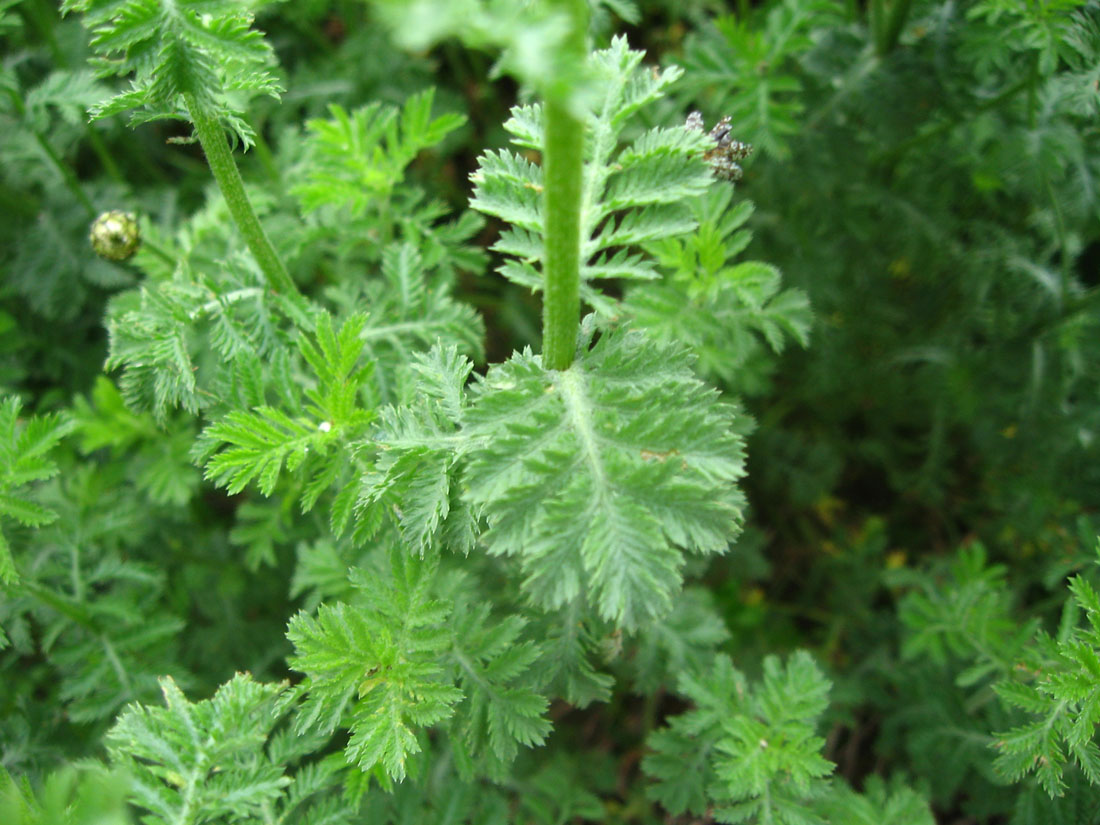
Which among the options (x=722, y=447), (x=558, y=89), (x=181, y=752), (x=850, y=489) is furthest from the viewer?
(x=850, y=489)

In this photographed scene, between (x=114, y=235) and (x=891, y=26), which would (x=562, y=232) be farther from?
(x=891, y=26)

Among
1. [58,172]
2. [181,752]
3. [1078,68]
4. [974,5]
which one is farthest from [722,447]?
[58,172]

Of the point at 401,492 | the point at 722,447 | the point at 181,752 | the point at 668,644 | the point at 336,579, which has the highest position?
the point at 722,447

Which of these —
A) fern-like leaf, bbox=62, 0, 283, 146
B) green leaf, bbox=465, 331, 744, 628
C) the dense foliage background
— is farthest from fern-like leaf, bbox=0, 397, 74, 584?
green leaf, bbox=465, 331, 744, 628

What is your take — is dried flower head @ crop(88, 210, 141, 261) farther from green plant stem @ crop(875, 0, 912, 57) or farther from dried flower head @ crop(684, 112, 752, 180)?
green plant stem @ crop(875, 0, 912, 57)

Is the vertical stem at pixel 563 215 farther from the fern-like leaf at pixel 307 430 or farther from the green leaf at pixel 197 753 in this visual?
the green leaf at pixel 197 753

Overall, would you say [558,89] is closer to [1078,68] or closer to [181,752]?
[181,752]
